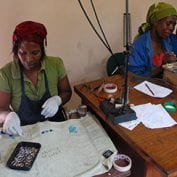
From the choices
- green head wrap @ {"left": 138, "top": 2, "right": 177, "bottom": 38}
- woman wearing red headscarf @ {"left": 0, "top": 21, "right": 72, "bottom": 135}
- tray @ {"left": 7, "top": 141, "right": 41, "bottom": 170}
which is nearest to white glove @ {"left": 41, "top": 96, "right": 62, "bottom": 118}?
woman wearing red headscarf @ {"left": 0, "top": 21, "right": 72, "bottom": 135}

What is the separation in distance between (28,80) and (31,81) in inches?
0.9

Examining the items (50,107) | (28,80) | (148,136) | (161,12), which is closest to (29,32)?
(28,80)

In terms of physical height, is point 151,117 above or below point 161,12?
below

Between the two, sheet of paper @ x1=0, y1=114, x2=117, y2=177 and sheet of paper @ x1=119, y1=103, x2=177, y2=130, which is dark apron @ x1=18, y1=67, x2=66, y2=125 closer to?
sheet of paper @ x1=0, y1=114, x2=117, y2=177

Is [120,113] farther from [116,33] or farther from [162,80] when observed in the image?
[116,33]

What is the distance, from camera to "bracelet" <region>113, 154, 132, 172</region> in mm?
1032

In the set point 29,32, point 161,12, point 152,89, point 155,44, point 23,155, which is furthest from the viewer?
point 155,44

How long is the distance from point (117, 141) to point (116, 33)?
1.25 metres

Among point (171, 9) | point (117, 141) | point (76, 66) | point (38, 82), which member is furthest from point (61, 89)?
point (171, 9)

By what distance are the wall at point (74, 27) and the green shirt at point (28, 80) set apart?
0.53 m

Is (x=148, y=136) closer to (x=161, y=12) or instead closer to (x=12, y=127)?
(x=12, y=127)

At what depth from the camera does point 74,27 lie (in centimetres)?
215

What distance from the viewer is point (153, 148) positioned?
3.41 ft

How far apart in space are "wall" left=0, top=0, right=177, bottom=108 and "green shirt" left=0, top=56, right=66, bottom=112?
53 cm
